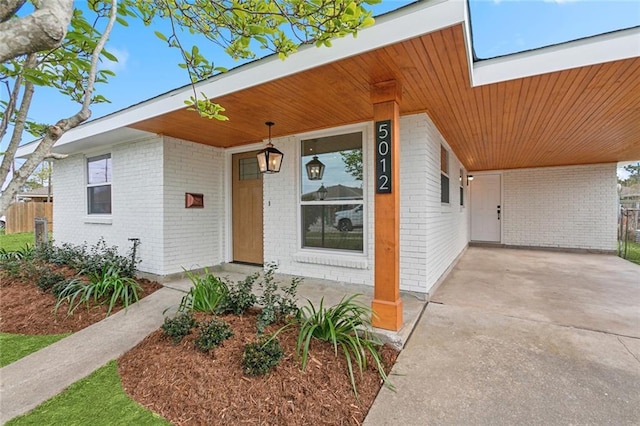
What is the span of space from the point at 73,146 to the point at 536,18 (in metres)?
7.82

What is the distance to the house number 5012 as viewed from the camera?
8.57ft

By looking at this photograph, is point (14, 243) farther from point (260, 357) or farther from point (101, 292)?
point (260, 357)

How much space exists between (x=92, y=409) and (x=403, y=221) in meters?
3.39

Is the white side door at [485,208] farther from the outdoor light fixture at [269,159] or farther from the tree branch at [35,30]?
the tree branch at [35,30]

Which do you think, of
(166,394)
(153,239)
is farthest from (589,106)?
(153,239)

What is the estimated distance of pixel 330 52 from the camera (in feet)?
7.66

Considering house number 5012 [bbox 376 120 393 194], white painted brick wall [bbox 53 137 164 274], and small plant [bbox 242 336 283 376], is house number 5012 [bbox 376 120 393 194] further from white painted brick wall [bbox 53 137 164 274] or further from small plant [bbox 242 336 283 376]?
white painted brick wall [bbox 53 137 164 274]

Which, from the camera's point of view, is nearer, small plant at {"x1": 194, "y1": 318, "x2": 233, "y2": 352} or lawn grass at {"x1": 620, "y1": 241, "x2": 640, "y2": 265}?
small plant at {"x1": 194, "y1": 318, "x2": 233, "y2": 352}

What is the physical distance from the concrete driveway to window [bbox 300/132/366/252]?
1465 millimetres

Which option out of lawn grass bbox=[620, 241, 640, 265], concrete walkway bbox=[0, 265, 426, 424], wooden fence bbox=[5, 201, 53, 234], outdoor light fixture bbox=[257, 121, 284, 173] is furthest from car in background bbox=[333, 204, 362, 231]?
wooden fence bbox=[5, 201, 53, 234]

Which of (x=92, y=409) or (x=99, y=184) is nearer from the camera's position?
(x=92, y=409)

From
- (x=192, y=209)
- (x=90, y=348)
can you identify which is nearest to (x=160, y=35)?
(x=90, y=348)

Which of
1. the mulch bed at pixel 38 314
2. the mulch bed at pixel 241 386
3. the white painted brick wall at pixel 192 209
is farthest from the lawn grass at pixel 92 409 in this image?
the white painted brick wall at pixel 192 209

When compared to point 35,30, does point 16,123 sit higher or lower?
lower
